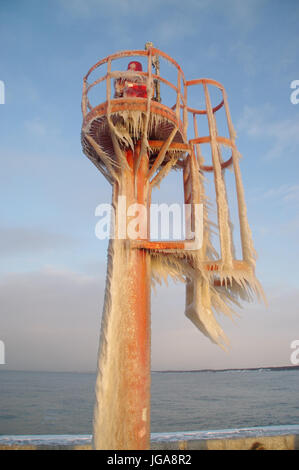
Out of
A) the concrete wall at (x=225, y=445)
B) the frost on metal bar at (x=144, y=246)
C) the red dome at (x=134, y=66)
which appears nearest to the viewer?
the frost on metal bar at (x=144, y=246)

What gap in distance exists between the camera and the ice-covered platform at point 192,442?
1081cm

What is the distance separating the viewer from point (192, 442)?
11.1 m

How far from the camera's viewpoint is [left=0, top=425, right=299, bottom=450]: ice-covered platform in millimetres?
10812

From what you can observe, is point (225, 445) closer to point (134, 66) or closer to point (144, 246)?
point (144, 246)

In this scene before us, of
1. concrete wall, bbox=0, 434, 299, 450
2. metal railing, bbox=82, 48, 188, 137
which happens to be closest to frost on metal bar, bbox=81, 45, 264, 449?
metal railing, bbox=82, 48, 188, 137

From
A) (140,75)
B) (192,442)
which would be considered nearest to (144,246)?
(140,75)

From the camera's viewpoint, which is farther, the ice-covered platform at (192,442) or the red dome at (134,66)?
the ice-covered platform at (192,442)

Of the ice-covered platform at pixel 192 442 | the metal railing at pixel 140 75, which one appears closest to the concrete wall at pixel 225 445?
the ice-covered platform at pixel 192 442

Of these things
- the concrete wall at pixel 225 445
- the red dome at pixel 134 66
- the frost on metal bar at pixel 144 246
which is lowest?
the concrete wall at pixel 225 445

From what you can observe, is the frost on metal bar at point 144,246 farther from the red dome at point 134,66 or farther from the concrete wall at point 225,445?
the concrete wall at point 225,445

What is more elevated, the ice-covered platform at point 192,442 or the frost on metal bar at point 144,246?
the frost on metal bar at point 144,246

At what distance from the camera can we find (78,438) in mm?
11781

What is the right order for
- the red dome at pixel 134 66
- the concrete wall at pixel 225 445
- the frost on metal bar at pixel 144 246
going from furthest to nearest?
the concrete wall at pixel 225 445 < the red dome at pixel 134 66 < the frost on metal bar at pixel 144 246
